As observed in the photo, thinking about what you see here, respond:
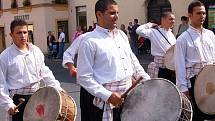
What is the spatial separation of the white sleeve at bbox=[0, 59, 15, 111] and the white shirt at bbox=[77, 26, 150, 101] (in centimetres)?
94

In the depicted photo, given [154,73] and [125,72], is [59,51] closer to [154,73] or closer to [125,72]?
[154,73]

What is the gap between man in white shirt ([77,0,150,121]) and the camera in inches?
160

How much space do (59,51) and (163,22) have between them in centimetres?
1725

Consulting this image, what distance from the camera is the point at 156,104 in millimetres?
3832

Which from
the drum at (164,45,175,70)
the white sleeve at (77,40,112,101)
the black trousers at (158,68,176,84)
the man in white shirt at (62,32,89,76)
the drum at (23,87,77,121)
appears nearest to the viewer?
the white sleeve at (77,40,112,101)

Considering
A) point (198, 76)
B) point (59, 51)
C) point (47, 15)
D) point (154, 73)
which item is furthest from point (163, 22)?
point (47, 15)

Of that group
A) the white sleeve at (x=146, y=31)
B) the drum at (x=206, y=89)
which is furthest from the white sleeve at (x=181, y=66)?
the white sleeve at (x=146, y=31)

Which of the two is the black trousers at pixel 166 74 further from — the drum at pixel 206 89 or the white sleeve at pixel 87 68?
the white sleeve at pixel 87 68

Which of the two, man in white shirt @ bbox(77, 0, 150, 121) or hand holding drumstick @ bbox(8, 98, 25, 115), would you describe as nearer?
man in white shirt @ bbox(77, 0, 150, 121)

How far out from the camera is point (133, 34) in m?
19.8

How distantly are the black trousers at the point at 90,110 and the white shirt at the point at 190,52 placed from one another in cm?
117

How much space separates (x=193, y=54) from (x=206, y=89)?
1.42ft

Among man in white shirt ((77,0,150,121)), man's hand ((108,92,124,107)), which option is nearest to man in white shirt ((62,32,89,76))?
man in white shirt ((77,0,150,121))

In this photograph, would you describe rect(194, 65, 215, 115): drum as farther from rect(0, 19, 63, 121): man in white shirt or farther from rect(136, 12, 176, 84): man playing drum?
rect(136, 12, 176, 84): man playing drum
